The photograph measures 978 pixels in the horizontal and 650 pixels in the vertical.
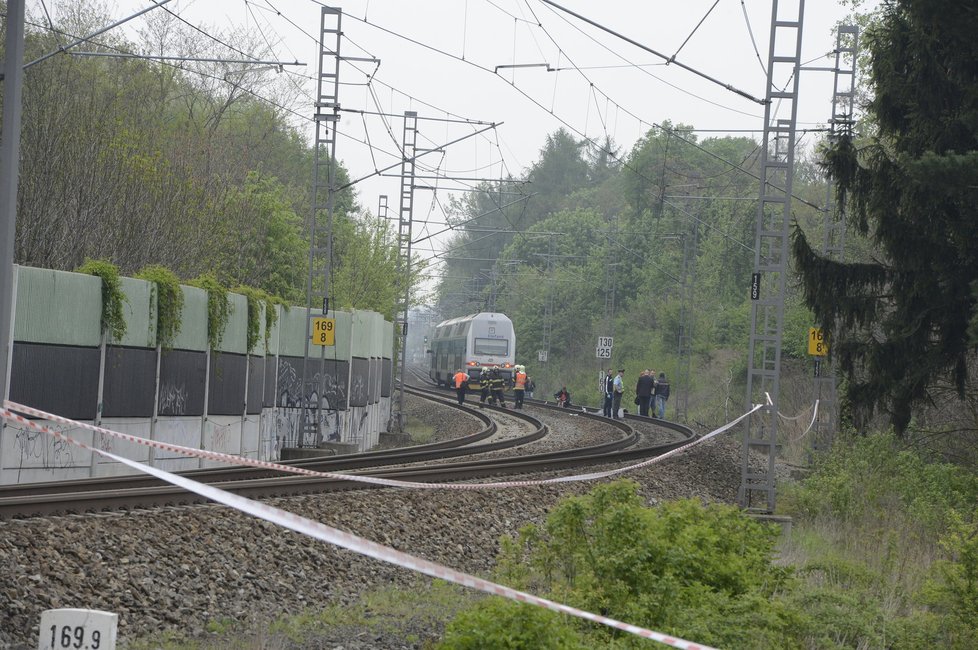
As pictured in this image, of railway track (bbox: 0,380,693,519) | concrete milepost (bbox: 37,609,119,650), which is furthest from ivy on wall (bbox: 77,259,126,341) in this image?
concrete milepost (bbox: 37,609,119,650)

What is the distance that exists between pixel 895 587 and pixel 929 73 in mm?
8253

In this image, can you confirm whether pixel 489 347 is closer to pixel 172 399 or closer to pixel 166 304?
pixel 172 399

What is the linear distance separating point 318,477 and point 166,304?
710 cm

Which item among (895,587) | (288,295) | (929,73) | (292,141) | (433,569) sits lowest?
(895,587)

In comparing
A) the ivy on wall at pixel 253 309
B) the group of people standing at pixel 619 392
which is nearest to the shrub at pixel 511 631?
the ivy on wall at pixel 253 309

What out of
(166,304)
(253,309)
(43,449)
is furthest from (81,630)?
(253,309)

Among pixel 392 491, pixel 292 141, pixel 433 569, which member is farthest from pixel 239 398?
pixel 292 141

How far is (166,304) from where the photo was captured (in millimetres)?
21141

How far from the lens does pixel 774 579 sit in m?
10.8

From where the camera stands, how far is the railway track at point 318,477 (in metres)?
Answer: 11.2

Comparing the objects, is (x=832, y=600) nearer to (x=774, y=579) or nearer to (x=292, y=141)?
(x=774, y=579)

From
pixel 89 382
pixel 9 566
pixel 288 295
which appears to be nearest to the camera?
pixel 9 566

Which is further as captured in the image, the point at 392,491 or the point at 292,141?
the point at 292,141

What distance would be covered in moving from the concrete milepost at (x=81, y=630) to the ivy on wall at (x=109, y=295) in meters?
13.2
